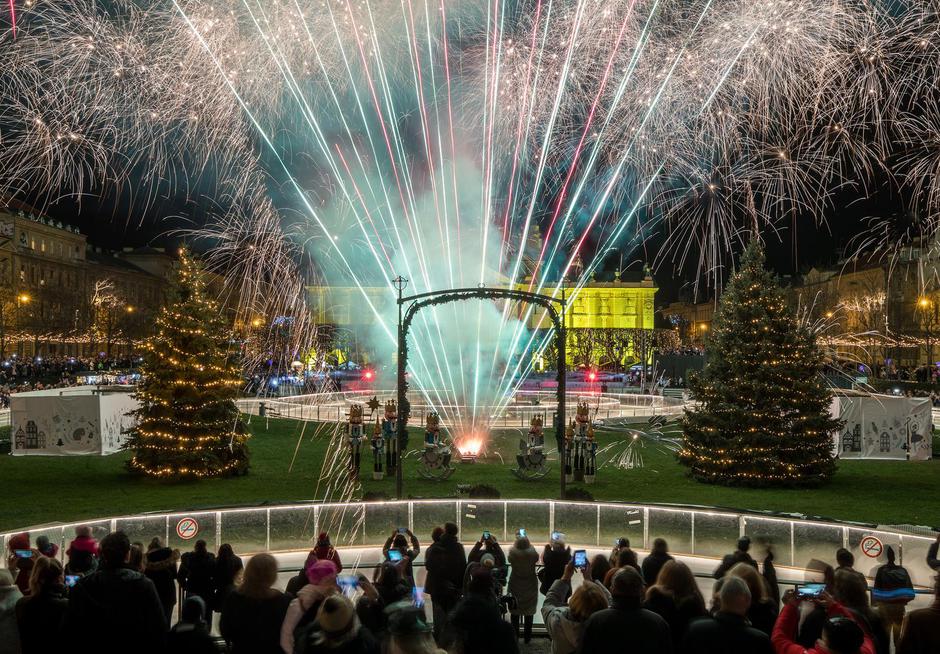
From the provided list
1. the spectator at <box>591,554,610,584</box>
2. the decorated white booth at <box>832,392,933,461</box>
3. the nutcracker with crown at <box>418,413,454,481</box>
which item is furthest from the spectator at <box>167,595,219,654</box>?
the decorated white booth at <box>832,392,933,461</box>

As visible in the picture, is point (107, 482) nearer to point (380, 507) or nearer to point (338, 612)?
point (380, 507)

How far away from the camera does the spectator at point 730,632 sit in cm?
416

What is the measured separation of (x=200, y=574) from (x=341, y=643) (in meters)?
4.10

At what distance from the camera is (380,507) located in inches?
466

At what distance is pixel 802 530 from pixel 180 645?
816cm

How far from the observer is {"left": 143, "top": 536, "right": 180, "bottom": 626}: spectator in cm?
697

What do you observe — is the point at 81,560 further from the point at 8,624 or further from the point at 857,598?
the point at 857,598

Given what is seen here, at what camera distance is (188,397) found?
19406mm

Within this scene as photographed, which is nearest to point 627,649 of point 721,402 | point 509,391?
point 721,402

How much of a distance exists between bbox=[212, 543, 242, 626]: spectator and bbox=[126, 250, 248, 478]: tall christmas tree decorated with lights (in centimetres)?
1182

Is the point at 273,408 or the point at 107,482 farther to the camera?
the point at 273,408

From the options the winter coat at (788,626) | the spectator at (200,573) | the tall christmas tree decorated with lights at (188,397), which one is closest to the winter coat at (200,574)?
the spectator at (200,573)

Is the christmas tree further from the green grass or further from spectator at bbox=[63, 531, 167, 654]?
spectator at bbox=[63, 531, 167, 654]

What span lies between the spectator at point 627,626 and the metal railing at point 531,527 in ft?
22.2
